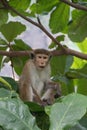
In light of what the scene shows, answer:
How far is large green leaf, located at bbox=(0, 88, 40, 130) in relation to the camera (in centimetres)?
76

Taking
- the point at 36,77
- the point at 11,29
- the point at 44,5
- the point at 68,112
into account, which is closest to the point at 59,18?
the point at 44,5

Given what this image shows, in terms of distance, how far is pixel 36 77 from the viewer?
7.06ft

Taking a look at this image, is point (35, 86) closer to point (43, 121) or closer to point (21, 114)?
point (43, 121)

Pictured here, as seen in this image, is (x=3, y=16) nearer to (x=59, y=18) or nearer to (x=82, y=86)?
(x=59, y=18)

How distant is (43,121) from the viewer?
40.9 inches

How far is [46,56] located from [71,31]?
10.4 inches

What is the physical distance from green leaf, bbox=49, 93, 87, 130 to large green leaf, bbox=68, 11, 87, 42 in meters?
0.84

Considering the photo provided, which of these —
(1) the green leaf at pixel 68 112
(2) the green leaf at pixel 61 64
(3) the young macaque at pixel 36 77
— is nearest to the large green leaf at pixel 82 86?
(2) the green leaf at pixel 61 64

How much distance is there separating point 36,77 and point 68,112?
1374 millimetres

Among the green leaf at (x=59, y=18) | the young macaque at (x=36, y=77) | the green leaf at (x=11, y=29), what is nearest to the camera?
the green leaf at (x=11, y=29)

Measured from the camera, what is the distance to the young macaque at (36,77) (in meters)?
1.91

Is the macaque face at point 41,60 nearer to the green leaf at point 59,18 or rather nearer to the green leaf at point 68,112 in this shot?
the green leaf at point 59,18

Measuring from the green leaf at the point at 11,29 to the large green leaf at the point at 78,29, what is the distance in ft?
0.65

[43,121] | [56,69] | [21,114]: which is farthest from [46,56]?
[21,114]
